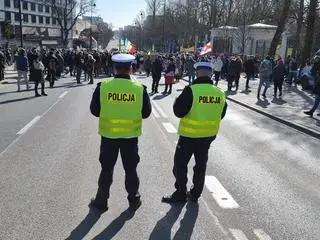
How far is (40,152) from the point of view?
8.75 metres

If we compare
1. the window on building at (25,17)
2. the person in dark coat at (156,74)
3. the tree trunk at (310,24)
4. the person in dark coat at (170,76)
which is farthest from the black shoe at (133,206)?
the window on building at (25,17)

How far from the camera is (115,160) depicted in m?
5.60

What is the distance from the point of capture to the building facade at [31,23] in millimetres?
83481

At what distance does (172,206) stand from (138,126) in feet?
3.70

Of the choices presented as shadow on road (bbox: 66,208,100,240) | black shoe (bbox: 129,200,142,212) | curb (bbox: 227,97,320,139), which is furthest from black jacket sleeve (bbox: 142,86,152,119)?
curb (bbox: 227,97,320,139)

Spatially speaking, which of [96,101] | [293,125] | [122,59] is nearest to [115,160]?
[96,101]

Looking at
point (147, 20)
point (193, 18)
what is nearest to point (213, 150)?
point (193, 18)

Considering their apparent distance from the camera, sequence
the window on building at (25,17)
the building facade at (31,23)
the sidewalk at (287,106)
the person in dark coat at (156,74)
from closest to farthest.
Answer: the sidewalk at (287,106)
the person in dark coat at (156,74)
the building facade at (31,23)
the window on building at (25,17)

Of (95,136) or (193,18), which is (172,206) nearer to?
(95,136)

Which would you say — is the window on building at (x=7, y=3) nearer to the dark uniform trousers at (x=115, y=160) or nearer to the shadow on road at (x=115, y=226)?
the dark uniform trousers at (x=115, y=160)

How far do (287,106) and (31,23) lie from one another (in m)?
108

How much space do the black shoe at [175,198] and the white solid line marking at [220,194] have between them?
0.46 metres

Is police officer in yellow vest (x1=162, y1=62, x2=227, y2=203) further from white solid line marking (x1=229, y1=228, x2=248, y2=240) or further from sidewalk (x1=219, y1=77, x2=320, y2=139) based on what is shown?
sidewalk (x1=219, y1=77, x2=320, y2=139)

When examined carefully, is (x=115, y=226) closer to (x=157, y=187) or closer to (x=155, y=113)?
(x=157, y=187)
